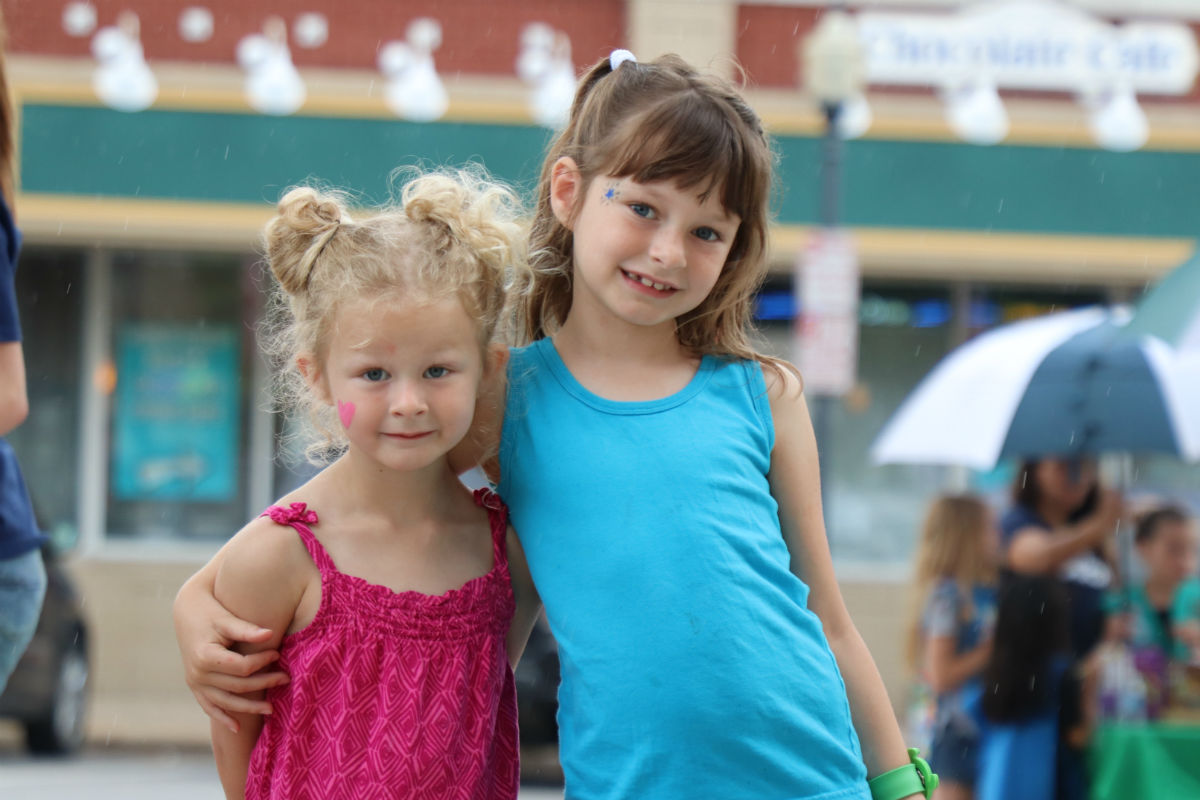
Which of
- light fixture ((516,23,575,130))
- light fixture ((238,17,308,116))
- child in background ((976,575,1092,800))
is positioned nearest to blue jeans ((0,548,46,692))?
child in background ((976,575,1092,800))

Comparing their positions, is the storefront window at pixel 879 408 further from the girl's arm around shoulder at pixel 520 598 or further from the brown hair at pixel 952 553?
the girl's arm around shoulder at pixel 520 598

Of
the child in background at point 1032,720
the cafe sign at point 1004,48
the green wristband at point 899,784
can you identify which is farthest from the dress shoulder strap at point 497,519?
the cafe sign at point 1004,48

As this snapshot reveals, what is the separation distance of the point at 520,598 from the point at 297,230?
64 cm

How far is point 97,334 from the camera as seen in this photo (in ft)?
35.4

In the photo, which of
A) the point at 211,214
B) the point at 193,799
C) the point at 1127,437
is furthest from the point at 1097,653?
the point at 211,214

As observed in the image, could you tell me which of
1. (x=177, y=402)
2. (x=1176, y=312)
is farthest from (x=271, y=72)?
(x=1176, y=312)

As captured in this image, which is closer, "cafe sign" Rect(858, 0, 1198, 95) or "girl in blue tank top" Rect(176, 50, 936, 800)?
"girl in blue tank top" Rect(176, 50, 936, 800)

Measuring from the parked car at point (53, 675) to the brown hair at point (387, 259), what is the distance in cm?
639

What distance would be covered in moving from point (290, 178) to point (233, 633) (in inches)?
329

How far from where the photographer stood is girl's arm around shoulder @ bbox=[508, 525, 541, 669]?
204 centimetres

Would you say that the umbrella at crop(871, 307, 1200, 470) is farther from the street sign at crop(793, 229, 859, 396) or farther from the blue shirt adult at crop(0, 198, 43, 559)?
the blue shirt adult at crop(0, 198, 43, 559)

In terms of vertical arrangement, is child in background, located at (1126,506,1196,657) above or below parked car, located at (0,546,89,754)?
above

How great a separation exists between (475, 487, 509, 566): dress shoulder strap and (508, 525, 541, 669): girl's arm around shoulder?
21mm

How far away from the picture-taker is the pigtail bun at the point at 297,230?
1.91m
